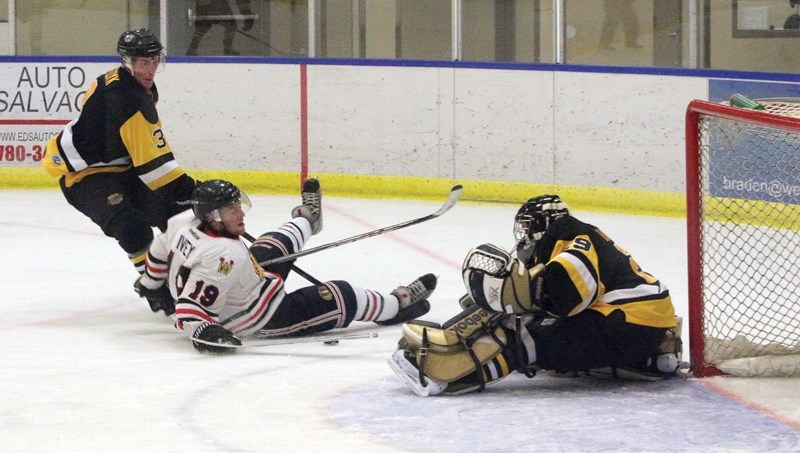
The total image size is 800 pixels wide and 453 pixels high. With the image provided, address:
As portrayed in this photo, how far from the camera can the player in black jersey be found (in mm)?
4820

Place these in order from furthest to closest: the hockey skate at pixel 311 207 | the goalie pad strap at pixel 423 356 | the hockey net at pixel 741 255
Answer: the hockey skate at pixel 311 207 → the hockey net at pixel 741 255 → the goalie pad strap at pixel 423 356

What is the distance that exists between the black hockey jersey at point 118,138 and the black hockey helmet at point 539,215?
166cm

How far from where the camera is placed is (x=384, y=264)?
5.92 meters

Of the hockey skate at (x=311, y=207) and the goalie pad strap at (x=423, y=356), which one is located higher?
the hockey skate at (x=311, y=207)

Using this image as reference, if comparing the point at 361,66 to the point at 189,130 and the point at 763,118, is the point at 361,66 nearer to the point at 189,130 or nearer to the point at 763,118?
the point at 189,130

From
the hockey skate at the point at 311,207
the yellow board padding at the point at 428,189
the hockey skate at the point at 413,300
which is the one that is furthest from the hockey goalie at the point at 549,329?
the yellow board padding at the point at 428,189

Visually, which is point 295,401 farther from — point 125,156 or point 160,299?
point 125,156

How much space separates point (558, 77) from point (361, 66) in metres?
1.20

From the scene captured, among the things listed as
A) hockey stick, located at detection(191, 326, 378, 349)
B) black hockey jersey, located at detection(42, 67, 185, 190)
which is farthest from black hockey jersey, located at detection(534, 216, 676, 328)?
black hockey jersey, located at detection(42, 67, 185, 190)

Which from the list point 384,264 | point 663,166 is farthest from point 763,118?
point 663,166

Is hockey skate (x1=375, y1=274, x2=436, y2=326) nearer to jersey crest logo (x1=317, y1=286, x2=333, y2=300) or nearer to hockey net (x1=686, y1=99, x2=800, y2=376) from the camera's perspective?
jersey crest logo (x1=317, y1=286, x2=333, y2=300)

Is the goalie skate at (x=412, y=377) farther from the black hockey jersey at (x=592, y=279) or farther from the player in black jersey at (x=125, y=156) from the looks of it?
the player in black jersey at (x=125, y=156)

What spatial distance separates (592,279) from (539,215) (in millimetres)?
248

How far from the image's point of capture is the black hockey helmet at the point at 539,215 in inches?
142
